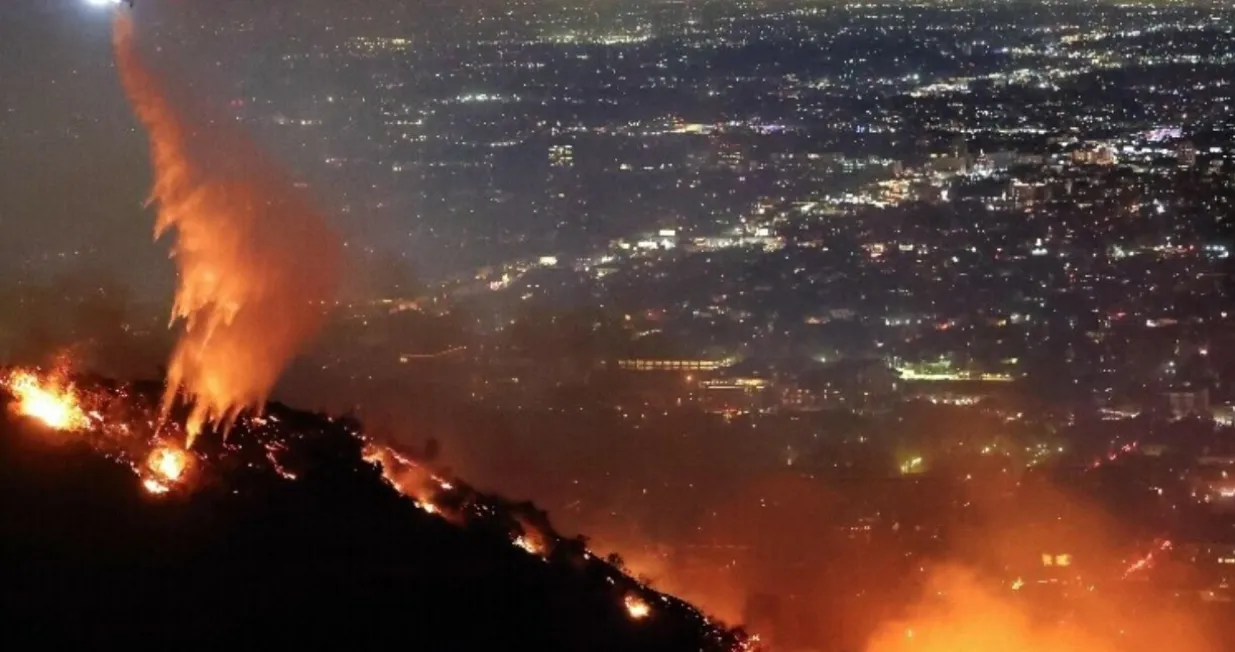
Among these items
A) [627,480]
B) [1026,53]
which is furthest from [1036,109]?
[627,480]

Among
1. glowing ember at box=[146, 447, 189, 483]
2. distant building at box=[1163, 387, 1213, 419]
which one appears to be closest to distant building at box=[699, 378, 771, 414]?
distant building at box=[1163, 387, 1213, 419]

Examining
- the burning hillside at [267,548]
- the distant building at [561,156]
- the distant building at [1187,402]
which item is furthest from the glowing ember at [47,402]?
the distant building at [561,156]

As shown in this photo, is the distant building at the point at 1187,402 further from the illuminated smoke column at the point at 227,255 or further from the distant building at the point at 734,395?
the illuminated smoke column at the point at 227,255

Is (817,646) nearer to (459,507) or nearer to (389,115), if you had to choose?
(459,507)

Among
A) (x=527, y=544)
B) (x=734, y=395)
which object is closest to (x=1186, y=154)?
(x=734, y=395)

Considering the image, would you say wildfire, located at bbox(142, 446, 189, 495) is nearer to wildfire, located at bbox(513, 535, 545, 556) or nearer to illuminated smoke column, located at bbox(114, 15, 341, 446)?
illuminated smoke column, located at bbox(114, 15, 341, 446)

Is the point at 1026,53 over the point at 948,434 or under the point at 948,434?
over
